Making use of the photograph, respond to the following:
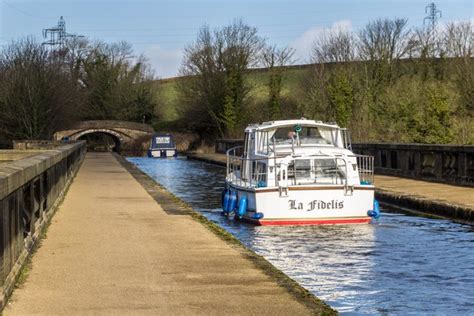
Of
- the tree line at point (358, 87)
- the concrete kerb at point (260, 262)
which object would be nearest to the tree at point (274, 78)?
the tree line at point (358, 87)

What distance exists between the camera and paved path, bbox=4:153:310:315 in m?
8.49

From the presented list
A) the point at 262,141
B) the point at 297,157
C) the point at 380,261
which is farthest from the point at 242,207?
the point at 380,261

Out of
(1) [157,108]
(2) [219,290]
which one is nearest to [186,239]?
(2) [219,290]

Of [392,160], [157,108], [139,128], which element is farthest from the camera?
[157,108]

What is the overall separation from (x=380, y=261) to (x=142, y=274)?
5425mm

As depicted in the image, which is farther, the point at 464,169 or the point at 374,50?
the point at 374,50

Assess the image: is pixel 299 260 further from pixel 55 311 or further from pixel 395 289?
pixel 55 311

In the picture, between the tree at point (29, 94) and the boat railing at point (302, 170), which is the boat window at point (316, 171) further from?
the tree at point (29, 94)

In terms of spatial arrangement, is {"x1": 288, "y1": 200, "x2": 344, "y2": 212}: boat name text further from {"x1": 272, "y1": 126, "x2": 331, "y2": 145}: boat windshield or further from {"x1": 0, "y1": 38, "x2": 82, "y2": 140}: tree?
{"x1": 0, "y1": 38, "x2": 82, "y2": 140}: tree

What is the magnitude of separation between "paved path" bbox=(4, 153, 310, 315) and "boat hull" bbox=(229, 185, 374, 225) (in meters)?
3.09

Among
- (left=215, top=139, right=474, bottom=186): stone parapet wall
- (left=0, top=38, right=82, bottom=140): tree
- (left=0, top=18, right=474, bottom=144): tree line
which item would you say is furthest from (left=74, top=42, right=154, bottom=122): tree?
(left=215, top=139, right=474, bottom=186): stone parapet wall

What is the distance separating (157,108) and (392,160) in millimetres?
82390

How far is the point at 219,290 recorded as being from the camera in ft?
30.7

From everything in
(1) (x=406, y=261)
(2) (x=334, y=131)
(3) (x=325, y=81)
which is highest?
(3) (x=325, y=81)
